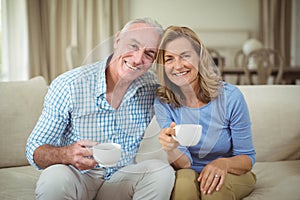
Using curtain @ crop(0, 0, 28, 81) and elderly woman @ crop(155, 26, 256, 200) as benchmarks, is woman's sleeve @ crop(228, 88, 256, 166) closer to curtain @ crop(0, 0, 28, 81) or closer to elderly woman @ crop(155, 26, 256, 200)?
elderly woman @ crop(155, 26, 256, 200)

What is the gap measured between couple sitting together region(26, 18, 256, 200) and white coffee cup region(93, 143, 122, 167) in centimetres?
2

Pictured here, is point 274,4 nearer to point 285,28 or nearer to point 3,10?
point 285,28

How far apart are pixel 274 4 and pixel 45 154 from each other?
148 inches

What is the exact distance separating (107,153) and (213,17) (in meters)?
3.51

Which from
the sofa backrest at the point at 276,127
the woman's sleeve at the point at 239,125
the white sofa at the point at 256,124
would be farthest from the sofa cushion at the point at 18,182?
the sofa backrest at the point at 276,127

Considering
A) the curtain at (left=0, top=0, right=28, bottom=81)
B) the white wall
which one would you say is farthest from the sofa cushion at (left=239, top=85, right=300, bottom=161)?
the white wall

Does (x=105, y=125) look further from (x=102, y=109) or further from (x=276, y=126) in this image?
(x=276, y=126)

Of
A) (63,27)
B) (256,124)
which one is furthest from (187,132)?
(63,27)

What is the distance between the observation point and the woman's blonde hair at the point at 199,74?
719 mm

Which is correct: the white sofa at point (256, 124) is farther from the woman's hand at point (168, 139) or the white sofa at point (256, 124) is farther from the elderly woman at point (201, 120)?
the woman's hand at point (168, 139)

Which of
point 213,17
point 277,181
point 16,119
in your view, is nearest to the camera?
point 277,181

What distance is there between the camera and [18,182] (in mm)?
1090

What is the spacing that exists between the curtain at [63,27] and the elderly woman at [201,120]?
6.42 ft

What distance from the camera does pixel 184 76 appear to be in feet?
2.40
